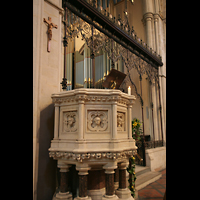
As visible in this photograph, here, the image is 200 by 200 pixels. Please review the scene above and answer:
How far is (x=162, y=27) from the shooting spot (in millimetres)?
9250

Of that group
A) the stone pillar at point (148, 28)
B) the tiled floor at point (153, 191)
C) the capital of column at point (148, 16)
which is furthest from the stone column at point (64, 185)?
the capital of column at point (148, 16)

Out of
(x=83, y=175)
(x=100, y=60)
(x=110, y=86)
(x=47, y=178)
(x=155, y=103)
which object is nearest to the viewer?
(x=83, y=175)

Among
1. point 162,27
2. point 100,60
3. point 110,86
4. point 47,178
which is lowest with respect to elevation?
point 47,178

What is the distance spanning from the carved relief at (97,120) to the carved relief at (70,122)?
0.67 feet

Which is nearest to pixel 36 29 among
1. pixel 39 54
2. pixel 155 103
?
pixel 39 54

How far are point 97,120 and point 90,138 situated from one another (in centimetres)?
26

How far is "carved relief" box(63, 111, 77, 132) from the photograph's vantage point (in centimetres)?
271

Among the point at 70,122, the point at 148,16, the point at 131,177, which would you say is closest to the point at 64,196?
the point at 70,122

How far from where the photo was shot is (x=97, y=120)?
265 cm

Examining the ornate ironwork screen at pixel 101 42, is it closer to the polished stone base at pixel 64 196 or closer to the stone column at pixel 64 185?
the stone column at pixel 64 185

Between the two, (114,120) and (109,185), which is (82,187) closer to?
(109,185)

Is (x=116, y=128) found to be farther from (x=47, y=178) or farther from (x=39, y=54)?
(x=39, y=54)

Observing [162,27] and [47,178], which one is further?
[162,27]

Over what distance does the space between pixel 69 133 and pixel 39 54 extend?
4.65ft
